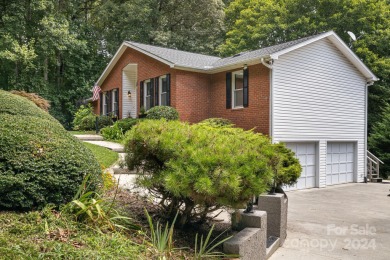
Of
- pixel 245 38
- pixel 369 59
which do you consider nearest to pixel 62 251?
pixel 369 59

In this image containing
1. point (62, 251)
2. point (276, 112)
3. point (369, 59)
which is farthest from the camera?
point (369, 59)

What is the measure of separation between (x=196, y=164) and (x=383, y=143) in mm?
18128

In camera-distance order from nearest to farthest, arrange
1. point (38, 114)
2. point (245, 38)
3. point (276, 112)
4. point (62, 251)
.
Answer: point (62, 251)
point (38, 114)
point (276, 112)
point (245, 38)

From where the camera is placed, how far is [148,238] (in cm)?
391

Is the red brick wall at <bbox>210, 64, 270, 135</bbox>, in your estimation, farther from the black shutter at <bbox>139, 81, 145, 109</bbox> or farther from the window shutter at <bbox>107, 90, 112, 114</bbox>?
the window shutter at <bbox>107, 90, 112, 114</bbox>

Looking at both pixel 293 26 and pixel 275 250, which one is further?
pixel 293 26

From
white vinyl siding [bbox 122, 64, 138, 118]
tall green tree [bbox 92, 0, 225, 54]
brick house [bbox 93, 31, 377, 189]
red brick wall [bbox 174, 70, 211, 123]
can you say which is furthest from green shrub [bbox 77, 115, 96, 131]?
tall green tree [bbox 92, 0, 225, 54]

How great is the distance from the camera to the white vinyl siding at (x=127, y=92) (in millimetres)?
19219

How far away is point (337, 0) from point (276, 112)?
1450 cm

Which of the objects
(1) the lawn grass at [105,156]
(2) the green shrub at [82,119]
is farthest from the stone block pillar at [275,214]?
(2) the green shrub at [82,119]

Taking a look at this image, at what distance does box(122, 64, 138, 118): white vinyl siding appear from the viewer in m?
19.2

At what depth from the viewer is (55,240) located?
3.25 meters

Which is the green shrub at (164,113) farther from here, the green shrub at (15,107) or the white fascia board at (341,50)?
the green shrub at (15,107)

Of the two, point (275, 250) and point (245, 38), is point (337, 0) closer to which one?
point (245, 38)
